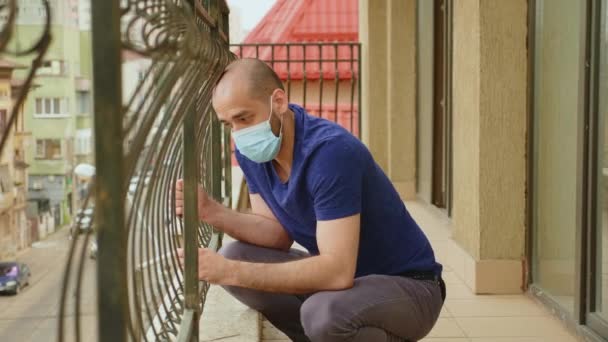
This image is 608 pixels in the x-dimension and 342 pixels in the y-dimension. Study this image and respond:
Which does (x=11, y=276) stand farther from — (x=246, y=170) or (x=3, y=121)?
(x=246, y=170)

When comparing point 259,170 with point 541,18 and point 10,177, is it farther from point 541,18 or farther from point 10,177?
point 541,18

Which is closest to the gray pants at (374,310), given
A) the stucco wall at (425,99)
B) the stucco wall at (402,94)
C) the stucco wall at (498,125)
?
the stucco wall at (498,125)

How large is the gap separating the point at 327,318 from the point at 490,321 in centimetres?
154

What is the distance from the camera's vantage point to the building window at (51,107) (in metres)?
1.47

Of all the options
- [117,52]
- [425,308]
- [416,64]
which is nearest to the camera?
[117,52]

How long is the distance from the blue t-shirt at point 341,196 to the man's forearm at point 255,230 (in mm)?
83

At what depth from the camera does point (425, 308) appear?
2566 millimetres

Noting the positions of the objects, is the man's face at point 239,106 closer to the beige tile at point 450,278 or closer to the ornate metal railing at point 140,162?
the ornate metal railing at point 140,162

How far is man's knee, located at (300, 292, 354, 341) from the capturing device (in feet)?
7.85

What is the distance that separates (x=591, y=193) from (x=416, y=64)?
4380 millimetres

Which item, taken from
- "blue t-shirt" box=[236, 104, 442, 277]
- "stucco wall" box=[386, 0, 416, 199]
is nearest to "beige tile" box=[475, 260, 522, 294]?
"blue t-shirt" box=[236, 104, 442, 277]

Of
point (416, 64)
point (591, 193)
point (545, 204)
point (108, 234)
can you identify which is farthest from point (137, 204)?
point (416, 64)

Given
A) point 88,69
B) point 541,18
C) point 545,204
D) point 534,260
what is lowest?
point 534,260

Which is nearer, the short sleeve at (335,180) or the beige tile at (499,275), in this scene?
the short sleeve at (335,180)
